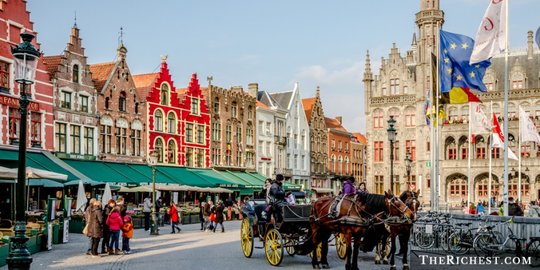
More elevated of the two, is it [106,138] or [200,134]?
[200,134]

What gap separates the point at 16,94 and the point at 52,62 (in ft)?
17.9

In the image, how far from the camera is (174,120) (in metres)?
51.4

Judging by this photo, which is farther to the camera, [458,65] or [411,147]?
[411,147]

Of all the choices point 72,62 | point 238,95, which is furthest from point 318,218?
point 238,95

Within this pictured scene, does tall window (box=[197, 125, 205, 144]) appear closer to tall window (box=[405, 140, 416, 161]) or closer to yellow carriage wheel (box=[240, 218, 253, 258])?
tall window (box=[405, 140, 416, 161])

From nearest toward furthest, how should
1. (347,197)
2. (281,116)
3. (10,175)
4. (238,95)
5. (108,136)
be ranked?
(347,197), (10,175), (108,136), (238,95), (281,116)

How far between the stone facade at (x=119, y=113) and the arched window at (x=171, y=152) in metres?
2.91

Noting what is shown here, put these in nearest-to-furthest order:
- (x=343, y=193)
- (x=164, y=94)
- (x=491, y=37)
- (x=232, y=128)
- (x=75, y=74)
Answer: (x=343, y=193)
(x=491, y=37)
(x=75, y=74)
(x=164, y=94)
(x=232, y=128)

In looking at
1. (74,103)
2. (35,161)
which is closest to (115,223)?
(35,161)

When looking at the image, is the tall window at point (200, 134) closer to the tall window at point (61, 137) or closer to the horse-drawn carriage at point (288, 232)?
the tall window at point (61, 137)

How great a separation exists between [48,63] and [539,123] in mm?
45147

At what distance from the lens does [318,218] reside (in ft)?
50.5

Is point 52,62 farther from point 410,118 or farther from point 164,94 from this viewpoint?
point 410,118

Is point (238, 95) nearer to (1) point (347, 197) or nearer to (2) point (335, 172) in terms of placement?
(2) point (335, 172)
